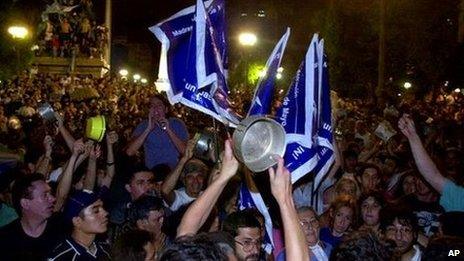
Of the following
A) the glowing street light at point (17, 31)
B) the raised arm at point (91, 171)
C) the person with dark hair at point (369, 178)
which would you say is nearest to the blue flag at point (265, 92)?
the raised arm at point (91, 171)

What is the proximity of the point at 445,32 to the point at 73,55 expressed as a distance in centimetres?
1633

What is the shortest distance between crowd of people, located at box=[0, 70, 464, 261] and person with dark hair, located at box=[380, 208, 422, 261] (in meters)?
0.01

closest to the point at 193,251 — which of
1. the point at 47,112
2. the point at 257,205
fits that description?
the point at 257,205

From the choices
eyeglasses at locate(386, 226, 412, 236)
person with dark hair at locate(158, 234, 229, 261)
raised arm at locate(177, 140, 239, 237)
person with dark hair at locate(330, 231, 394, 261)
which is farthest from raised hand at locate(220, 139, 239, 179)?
eyeglasses at locate(386, 226, 412, 236)

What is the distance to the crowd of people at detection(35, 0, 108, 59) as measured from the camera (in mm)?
28516

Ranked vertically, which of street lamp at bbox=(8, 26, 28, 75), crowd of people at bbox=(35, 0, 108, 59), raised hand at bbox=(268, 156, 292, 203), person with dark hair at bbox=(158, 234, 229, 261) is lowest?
person with dark hair at bbox=(158, 234, 229, 261)

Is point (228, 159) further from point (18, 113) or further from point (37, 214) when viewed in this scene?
point (18, 113)

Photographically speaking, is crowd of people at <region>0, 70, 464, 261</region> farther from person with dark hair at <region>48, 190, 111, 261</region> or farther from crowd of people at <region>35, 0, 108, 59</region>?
crowd of people at <region>35, 0, 108, 59</region>

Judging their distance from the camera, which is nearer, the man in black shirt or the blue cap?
the man in black shirt

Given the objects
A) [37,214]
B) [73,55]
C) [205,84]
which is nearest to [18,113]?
[37,214]

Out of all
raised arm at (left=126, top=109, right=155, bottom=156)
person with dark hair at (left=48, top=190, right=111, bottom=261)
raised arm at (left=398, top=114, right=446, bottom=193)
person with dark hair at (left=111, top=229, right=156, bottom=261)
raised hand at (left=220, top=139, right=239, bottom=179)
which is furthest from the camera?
raised arm at (left=126, top=109, right=155, bottom=156)

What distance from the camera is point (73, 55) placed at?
95.3 feet

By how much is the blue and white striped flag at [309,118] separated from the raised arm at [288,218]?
1.64 meters

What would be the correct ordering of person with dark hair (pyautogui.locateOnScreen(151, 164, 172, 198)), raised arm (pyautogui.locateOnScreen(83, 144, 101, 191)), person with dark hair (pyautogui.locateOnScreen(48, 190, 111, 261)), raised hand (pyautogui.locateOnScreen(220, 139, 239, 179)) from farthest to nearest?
person with dark hair (pyautogui.locateOnScreen(151, 164, 172, 198)) < raised arm (pyautogui.locateOnScreen(83, 144, 101, 191)) < person with dark hair (pyautogui.locateOnScreen(48, 190, 111, 261)) < raised hand (pyautogui.locateOnScreen(220, 139, 239, 179))
